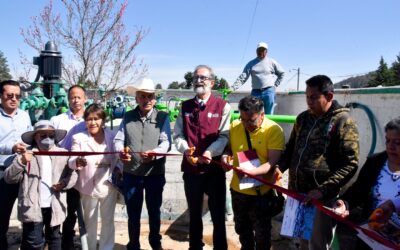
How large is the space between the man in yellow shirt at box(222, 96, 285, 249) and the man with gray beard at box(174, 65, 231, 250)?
20cm

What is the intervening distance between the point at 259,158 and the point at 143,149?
117 cm

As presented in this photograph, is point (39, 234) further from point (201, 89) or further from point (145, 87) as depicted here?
point (201, 89)

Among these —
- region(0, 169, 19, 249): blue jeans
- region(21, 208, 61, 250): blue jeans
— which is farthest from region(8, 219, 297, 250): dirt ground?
region(0, 169, 19, 249): blue jeans

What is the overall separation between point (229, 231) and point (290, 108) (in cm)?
639

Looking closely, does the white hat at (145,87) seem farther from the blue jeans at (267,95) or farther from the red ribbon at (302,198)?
the blue jeans at (267,95)

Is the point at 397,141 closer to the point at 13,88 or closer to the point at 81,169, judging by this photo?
the point at 81,169

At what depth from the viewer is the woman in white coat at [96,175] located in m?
3.73

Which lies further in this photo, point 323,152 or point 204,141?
point 204,141

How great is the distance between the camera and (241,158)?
3369 millimetres

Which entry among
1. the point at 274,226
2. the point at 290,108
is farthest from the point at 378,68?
the point at 274,226

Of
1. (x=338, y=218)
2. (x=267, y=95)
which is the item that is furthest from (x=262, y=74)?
(x=338, y=218)

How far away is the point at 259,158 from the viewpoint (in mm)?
3377

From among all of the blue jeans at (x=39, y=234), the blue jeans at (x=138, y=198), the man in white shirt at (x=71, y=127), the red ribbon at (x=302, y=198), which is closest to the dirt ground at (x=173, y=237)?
the man in white shirt at (x=71, y=127)

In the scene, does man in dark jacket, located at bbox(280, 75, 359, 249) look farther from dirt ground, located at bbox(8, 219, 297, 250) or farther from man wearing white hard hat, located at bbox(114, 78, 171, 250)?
dirt ground, located at bbox(8, 219, 297, 250)
